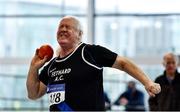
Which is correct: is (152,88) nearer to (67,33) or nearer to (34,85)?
(67,33)

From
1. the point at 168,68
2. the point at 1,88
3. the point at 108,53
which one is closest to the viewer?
the point at 108,53

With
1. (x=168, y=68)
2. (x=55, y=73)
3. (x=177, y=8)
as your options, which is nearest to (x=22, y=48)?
(x=177, y=8)

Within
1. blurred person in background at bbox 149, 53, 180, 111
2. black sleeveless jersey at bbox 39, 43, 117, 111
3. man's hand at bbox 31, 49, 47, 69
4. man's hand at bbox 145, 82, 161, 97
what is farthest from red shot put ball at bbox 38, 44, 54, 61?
blurred person in background at bbox 149, 53, 180, 111

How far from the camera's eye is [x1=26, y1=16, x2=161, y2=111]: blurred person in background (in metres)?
2.17

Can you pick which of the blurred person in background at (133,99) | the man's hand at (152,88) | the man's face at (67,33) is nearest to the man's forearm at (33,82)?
the man's face at (67,33)

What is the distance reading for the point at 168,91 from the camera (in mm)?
3955

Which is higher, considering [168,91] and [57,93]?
[57,93]

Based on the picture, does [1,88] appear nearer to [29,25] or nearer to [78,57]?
[29,25]

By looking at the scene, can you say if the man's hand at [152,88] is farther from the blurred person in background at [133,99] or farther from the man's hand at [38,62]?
the blurred person in background at [133,99]

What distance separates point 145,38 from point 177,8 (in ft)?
2.23

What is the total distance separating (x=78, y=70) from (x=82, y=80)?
5 centimetres

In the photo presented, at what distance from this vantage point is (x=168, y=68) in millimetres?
3941

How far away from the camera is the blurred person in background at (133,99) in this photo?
6.13 m

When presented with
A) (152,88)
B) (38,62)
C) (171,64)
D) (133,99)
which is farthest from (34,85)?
(133,99)
